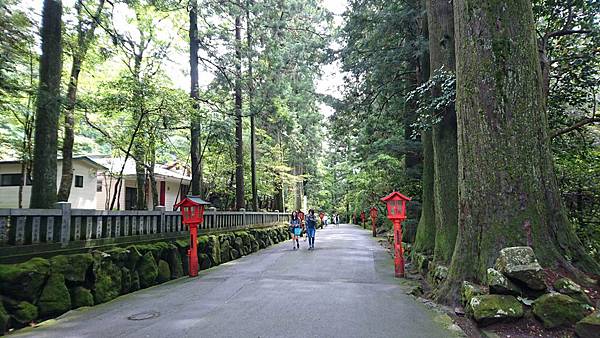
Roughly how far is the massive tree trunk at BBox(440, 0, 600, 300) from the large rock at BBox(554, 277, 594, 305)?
0.46m

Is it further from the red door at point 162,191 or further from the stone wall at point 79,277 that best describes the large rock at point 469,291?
the red door at point 162,191

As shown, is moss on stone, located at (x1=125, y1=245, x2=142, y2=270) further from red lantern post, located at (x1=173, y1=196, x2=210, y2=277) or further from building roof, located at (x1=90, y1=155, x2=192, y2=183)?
building roof, located at (x1=90, y1=155, x2=192, y2=183)

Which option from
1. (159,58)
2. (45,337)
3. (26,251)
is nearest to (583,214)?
(45,337)

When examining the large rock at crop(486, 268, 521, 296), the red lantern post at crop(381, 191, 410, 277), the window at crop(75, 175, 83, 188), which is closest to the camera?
the large rock at crop(486, 268, 521, 296)

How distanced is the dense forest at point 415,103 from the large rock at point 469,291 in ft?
1.10

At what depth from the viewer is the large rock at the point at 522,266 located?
176 inches

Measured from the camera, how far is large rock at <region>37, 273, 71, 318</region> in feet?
18.3

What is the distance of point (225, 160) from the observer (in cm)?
2188

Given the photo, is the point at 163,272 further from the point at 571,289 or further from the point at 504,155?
the point at 571,289

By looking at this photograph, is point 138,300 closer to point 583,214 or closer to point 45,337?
point 45,337

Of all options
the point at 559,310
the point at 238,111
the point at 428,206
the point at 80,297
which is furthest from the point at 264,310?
the point at 238,111

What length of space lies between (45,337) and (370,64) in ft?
34.3

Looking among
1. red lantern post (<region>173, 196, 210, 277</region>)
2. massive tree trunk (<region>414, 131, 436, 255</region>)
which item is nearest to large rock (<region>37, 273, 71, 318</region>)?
red lantern post (<region>173, 196, 210, 277</region>)

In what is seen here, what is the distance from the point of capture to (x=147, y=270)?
8.20m
